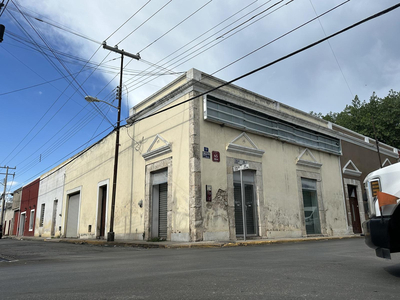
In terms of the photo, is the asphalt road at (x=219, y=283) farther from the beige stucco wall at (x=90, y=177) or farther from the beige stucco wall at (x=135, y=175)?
the beige stucco wall at (x=90, y=177)

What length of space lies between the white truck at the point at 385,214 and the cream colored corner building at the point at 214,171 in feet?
23.6

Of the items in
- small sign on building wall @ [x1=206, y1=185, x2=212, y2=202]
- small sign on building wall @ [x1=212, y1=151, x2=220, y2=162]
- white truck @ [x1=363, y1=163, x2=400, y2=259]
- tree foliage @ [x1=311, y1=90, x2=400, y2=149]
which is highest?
tree foliage @ [x1=311, y1=90, x2=400, y2=149]

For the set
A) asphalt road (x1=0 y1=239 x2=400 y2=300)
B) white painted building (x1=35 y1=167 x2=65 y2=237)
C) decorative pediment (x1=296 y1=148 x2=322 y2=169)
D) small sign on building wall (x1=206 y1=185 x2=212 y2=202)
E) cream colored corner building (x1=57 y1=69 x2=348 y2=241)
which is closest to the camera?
asphalt road (x1=0 y1=239 x2=400 y2=300)

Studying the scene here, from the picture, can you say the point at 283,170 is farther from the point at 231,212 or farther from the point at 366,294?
the point at 366,294

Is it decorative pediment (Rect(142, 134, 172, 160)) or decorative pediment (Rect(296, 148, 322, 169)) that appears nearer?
decorative pediment (Rect(142, 134, 172, 160))

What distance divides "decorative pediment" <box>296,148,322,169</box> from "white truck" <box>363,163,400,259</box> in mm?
13765

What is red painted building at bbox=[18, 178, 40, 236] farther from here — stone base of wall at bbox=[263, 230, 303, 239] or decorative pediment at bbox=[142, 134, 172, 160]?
stone base of wall at bbox=[263, 230, 303, 239]

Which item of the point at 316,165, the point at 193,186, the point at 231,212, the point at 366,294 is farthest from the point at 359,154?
the point at 366,294

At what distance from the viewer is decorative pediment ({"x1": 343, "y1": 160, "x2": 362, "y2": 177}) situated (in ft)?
69.0

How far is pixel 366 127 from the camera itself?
107 ft

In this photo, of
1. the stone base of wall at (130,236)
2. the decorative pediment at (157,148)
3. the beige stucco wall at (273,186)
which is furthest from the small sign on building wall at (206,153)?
the stone base of wall at (130,236)

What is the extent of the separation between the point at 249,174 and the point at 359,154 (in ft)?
42.2

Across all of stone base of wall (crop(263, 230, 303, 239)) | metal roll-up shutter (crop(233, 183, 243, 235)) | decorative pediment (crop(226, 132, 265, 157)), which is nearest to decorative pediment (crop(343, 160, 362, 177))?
stone base of wall (crop(263, 230, 303, 239))

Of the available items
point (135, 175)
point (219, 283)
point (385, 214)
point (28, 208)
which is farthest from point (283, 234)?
point (28, 208)
